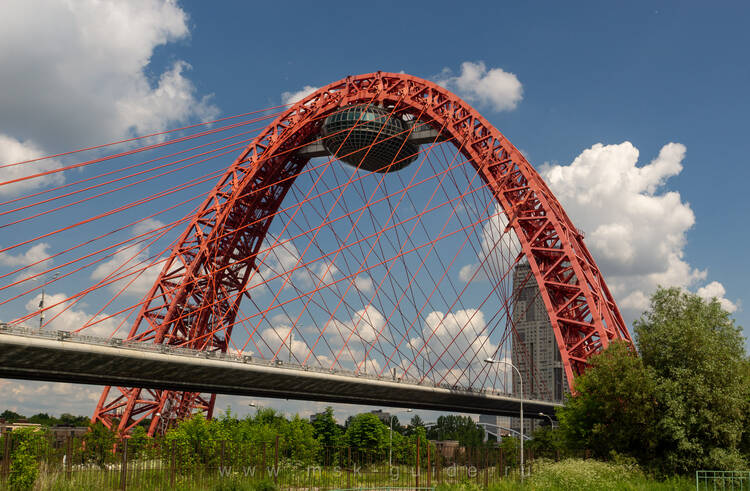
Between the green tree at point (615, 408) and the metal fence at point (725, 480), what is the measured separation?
2.99 m

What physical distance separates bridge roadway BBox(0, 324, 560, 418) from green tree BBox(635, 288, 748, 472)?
2323cm

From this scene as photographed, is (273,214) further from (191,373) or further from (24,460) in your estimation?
(24,460)

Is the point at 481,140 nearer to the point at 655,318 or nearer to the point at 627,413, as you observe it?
the point at 655,318

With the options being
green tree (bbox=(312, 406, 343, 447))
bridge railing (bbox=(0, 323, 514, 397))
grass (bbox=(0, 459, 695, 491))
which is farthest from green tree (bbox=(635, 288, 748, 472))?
green tree (bbox=(312, 406, 343, 447))

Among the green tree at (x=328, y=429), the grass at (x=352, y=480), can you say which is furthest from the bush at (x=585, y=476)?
the green tree at (x=328, y=429)

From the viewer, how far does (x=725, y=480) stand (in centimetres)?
3092

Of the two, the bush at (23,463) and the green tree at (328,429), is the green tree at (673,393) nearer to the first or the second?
the bush at (23,463)

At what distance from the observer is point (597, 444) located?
122 ft

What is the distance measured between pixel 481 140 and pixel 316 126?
16178 millimetres

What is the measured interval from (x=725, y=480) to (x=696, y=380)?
15.5 feet

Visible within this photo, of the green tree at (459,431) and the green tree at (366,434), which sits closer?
the green tree at (366,434)

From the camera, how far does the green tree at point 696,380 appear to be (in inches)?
1268

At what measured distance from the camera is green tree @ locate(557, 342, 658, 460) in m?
33.9

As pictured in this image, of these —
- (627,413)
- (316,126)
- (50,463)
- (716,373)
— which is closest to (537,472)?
(627,413)
